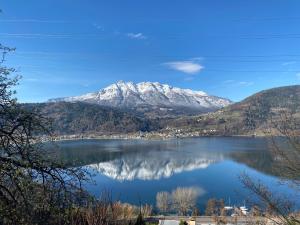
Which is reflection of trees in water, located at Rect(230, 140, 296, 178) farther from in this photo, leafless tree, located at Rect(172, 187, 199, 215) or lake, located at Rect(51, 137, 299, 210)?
leafless tree, located at Rect(172, 187, 199, 215)

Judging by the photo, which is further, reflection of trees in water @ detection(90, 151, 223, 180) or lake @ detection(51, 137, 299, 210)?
reflection of trees in water @ detection(90, 151, 223, 180)

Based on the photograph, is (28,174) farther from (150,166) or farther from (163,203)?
(150,166)

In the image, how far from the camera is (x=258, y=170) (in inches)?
2672

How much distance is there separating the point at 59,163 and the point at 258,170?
67.8 m

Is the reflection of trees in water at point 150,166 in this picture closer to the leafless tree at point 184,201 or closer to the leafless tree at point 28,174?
the leafless tree at point 184,201

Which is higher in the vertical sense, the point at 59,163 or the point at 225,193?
the point at 59,163

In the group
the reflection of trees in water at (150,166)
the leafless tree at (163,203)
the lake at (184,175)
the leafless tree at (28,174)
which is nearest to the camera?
the leafless tree at (28,174)

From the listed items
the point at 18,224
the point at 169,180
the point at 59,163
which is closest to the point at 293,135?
the point at 59,163

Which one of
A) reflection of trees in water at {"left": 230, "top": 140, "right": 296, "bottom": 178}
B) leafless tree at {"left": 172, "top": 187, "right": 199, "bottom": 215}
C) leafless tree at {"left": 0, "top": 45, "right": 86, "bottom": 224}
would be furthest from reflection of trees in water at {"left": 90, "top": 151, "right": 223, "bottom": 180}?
leafless tree at {"left": 0, "top": 45, "right": 86, "bottom": 224}

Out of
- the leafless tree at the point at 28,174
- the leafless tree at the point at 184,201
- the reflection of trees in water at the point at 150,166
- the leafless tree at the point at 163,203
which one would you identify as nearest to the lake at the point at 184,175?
the reflection of trees in water at the point at 150,166

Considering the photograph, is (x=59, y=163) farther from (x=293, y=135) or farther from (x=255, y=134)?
(x=255, y=134)

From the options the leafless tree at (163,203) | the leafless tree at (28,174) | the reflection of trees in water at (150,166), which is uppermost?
the leafless tree at (28,174)

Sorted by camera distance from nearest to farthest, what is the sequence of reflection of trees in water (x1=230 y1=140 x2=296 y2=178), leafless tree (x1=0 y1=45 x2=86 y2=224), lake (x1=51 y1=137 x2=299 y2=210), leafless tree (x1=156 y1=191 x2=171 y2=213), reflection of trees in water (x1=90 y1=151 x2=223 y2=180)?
leafless tree (x1=0 y1=45 x2=86 y2=224) < leafless tree (x1=156 y1=191 x2=171 y2=213) < lake (x1=51 y1=137 x2=299 y2=210) < reflection of trees in water (x1=230 y1=140 x2=296 y2=178) < reflection of trees in water (x1=90 y1=151 x2=223 y2=180)

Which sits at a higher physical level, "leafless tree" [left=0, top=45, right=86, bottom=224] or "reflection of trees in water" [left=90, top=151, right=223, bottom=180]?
"leafless tree" [left=0, top=45, right=86, bottom=224]
